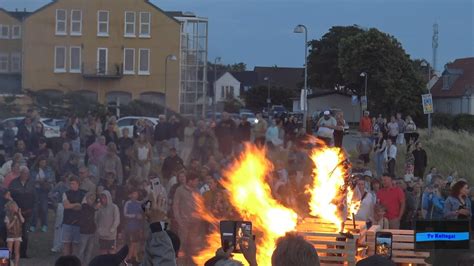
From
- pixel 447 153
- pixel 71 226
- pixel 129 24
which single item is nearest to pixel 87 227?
pixel 71 226

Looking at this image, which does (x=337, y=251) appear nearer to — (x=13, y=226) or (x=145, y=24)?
(x=145, y=24)

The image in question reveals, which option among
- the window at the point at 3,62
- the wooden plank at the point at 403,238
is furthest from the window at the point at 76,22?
the wooden plank at the point at 403,238

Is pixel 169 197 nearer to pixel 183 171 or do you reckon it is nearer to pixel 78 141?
pixel 183 171

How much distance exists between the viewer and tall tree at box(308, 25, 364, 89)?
4531 cm

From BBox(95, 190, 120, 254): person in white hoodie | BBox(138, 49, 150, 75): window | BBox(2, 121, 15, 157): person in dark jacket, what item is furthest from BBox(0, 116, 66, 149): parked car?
BBox(138, 49, 150, 75): window

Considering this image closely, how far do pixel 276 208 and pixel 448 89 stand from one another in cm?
4803

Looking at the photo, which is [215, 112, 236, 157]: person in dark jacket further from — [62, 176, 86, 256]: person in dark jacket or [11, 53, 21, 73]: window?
[11, 53, 21, 73]: window

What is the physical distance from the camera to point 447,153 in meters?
25.6

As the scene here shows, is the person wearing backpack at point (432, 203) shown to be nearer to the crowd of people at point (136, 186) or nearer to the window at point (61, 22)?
the crowd of people at point (136, 186)

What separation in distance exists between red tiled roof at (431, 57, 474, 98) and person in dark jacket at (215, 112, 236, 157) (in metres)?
40.2

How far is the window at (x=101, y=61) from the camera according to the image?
38.1 feet

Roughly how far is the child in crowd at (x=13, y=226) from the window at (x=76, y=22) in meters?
2.39

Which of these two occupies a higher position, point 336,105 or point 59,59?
point 59,59

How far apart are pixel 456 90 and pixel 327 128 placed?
4004 cm
